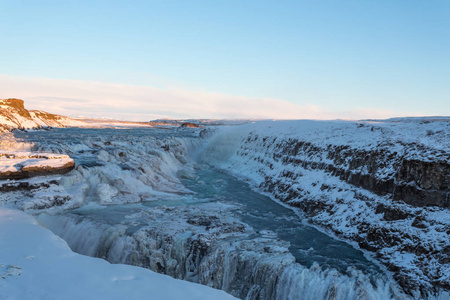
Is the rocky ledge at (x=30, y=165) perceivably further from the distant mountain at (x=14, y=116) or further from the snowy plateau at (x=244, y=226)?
the distant mountain at (x=14, y=116)

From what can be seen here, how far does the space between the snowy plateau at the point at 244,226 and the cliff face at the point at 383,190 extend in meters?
0.06

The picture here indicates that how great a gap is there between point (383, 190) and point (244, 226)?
6.26m

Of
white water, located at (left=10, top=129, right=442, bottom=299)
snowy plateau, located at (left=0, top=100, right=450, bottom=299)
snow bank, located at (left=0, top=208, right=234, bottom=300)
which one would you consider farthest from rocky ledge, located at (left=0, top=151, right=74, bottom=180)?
snow bank, located at (left=0, top=208, right=234, bottom=300)

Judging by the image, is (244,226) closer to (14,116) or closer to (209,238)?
(209,238)

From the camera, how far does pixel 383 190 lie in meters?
15.2

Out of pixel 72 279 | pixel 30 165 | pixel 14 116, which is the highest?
pixel 14 116

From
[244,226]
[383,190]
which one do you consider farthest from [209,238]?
[383,190]

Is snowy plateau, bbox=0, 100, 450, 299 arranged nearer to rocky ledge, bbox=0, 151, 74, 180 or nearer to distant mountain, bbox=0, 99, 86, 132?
rocky ledge, bbox=0, 151, 74, 180

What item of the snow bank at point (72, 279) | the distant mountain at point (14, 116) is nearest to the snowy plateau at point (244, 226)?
the snow bank at point (72, 279)

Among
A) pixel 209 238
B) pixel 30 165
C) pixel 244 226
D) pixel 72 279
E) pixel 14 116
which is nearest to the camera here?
pixel 72 279

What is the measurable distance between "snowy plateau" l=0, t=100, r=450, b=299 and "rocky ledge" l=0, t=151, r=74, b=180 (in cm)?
7

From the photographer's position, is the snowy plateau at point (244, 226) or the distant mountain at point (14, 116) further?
the distant mountain at point (14, 116)

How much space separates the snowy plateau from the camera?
8641mm

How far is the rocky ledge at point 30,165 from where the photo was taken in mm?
16656
